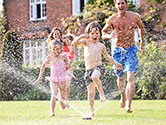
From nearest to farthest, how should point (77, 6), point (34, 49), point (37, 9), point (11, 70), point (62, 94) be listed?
point (62, 94) < point (11, 70) < point (77, 6) < point (34, 49) < point (37, 9)

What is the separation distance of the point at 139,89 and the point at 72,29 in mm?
6431

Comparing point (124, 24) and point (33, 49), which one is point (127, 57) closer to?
point (124, 24)

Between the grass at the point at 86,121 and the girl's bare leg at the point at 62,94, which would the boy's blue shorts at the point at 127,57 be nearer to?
the grass at the point at 86,121

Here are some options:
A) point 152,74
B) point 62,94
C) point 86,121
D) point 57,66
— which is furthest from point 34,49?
point 86,121

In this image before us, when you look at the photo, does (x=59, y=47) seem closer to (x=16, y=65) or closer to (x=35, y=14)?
(x=16, y=65)

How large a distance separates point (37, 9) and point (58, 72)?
12.8 m

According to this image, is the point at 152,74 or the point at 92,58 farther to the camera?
the point at 152,74

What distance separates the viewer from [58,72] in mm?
5609

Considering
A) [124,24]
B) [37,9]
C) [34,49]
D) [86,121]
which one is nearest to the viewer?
[86,121]

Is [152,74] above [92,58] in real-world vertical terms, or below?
below

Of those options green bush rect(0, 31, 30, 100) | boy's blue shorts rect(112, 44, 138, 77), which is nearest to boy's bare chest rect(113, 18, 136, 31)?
boy's blue shorts rect(112, 44, 138, 77)

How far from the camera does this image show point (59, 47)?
5570 millimetres

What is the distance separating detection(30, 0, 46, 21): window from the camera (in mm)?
17734

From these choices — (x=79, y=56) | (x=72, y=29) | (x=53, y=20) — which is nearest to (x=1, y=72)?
(x=79, y=56)
